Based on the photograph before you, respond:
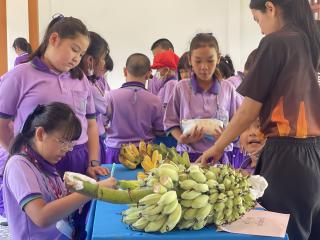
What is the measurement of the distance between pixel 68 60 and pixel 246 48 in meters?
5.70

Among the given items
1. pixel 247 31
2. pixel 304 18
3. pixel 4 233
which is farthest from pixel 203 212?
pixel 247 31

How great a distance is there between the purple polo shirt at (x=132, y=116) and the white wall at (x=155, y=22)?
4110 millimetres

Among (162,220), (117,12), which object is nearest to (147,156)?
(162,220)

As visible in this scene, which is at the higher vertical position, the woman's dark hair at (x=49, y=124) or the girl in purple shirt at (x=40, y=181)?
the woman's dark hair at (x=49, y=124)

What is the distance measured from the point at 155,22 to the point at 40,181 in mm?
5817

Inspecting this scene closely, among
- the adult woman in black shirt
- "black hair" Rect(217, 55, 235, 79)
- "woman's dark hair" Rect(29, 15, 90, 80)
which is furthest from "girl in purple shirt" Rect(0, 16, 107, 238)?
"black hair" Rect(217, 55, 235, 79)

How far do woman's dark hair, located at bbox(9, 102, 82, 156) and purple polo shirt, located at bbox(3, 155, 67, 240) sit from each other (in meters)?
0.09

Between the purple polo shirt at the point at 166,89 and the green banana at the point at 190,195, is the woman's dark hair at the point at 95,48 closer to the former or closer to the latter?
the purple polo shirt at the point at 166,89

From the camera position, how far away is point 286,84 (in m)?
1.58

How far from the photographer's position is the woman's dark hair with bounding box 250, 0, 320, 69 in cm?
162

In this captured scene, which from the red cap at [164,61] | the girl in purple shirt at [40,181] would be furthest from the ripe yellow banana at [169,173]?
the red cap at [164,61]

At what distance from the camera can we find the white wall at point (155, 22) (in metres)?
6.86

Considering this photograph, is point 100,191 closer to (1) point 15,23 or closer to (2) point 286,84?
(2) point 286,84

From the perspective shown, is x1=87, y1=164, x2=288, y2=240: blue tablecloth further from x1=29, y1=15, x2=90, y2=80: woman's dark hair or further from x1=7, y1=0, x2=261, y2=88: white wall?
x1=7, y1=0, x2=261, y2=88: white wall
